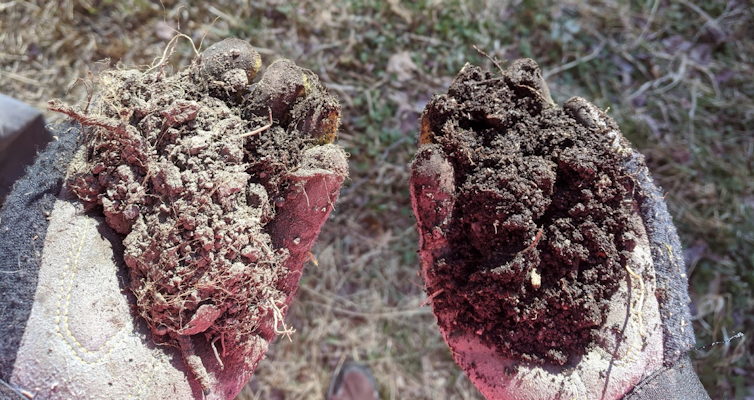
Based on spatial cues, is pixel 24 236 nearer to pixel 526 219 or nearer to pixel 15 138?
pixel 15 138

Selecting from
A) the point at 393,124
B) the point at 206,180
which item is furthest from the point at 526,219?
the point at 393,124

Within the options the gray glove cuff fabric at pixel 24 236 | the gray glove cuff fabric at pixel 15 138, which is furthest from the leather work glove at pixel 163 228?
the gray glove cuff fabric at pixel 15 138

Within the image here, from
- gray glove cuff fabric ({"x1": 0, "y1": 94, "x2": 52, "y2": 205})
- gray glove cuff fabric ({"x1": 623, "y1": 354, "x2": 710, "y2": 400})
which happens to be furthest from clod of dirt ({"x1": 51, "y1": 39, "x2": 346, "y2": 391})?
gray glove cuff fabric ({"x1": 623, "y1": 354, "x2": 710, "y2": 400})

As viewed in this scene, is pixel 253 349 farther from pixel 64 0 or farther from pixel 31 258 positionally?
pixel 64 0

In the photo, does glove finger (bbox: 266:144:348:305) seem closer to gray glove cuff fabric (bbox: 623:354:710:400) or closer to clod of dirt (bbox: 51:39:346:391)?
clod of dirt (bbox: 51:39:346:391)

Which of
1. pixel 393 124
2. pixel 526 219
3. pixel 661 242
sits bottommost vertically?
pixel 393 124

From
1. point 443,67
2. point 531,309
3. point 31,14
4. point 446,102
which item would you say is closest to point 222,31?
point 31,14
